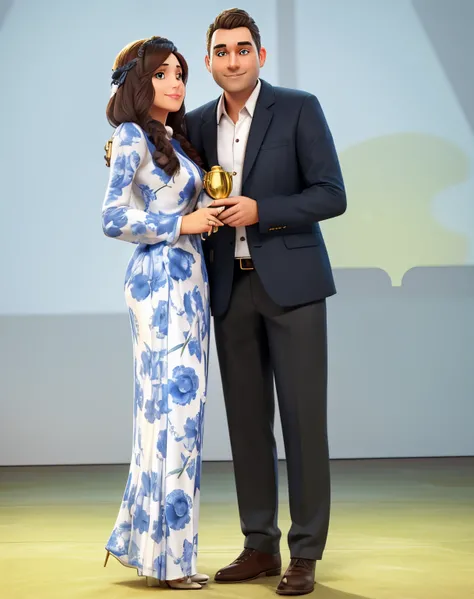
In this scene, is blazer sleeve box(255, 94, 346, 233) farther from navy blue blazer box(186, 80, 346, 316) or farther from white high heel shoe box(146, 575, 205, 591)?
white high heel shoe box(146, 575, 205, 591)

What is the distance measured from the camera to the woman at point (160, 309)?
2783 mm

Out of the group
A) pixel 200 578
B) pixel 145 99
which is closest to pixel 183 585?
pixel 200 578

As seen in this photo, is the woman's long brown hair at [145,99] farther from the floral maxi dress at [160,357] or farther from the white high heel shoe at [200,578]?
the white high heel shoe at [200,578]

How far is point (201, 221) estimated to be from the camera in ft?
9.04

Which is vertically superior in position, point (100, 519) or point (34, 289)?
point (34, 289)

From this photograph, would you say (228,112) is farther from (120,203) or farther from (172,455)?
(172,455)

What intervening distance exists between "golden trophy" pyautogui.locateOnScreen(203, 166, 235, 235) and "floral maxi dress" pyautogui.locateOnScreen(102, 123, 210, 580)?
0.51 ft

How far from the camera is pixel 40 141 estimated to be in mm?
5258

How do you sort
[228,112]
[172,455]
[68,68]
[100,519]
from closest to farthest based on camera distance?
1. [172,455]
2. [228,112]
3. [100,519]
4. [68,68]

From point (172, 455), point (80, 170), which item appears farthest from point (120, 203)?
point (80, 170)

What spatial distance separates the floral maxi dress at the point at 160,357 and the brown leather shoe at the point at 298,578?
0.89 ft

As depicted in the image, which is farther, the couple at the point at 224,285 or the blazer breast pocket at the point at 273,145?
the blazer breast pocket at the point at 273,145

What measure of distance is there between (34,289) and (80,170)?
0.70m

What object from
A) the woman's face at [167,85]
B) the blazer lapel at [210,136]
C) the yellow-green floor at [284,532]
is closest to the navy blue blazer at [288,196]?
the blazer lapel at [210,136]
